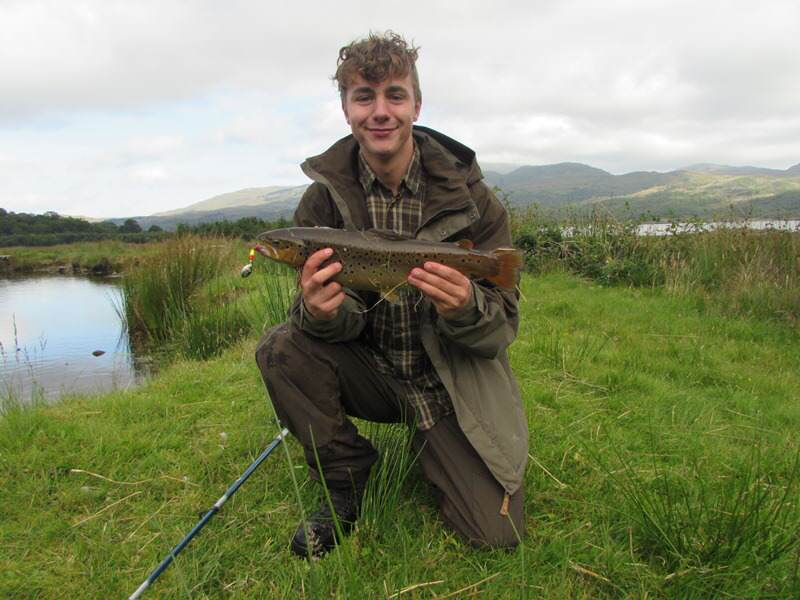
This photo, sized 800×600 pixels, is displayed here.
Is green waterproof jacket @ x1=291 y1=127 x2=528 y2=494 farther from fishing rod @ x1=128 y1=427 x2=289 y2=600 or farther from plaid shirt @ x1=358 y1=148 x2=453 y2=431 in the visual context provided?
fishing rod @ x1=128 y1=427 x2=289 y2=600

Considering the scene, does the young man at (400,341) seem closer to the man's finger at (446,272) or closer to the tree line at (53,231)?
the man's finger at (446,272)

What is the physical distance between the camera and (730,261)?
1048 cm

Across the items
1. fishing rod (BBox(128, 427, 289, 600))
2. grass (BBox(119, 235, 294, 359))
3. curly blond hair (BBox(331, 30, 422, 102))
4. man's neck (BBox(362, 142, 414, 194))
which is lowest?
fishing rod (BBox(128, 427, 289, 600))

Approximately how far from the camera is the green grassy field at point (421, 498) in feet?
8.03

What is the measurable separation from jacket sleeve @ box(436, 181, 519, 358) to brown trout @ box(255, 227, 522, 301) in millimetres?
174

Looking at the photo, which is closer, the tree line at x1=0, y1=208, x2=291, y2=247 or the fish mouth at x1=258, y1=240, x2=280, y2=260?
the fish mouth at x1=258, y1=240, x2=280, y2=260

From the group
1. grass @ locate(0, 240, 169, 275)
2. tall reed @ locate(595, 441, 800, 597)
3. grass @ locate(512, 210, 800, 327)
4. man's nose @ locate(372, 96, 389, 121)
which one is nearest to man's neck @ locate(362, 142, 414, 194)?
man's nose @ locate(372, 96, 389, 121)

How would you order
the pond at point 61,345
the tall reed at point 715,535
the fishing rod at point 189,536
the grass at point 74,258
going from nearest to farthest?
the tall reed at point 715,535 → the fishing rod at point 189,536 → the pond at point 61,345 → the grass at point 74,258

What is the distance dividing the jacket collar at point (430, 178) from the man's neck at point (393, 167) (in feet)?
0.36

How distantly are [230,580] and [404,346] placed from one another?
1.52m

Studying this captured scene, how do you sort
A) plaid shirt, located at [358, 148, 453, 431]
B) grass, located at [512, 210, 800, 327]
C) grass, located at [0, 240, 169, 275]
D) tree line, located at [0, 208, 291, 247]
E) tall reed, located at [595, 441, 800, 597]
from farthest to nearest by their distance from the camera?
tree line, located at [0, 208, 291, 247] < grass, located at [0, 240, 169, 275] < grass, located at [512, 210, 800, 327] < plaid shirt, located at [358, 148, 453, 431] < tall reed, located at [595, 441, 800, 597]

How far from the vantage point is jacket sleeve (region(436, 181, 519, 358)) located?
9.37 feet

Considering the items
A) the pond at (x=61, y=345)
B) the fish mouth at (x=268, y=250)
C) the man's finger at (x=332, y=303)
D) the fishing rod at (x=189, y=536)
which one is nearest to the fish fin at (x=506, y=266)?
the man's finger at (x=332, y=303)

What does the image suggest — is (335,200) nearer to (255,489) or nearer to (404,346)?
(404,346)
